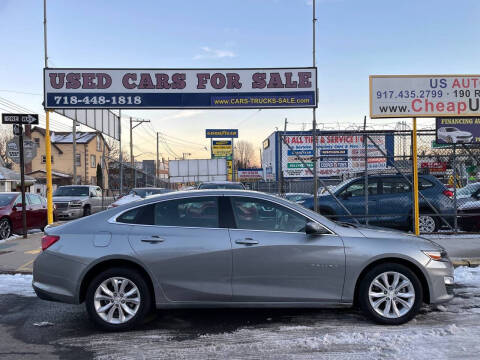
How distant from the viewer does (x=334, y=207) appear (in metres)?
11.3

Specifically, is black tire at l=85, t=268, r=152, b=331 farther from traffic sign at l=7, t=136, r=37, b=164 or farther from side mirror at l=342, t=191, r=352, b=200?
traffic sign at l=7, t=136, r=37, b=164

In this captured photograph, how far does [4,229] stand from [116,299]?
884 cm

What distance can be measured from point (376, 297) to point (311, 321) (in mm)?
806

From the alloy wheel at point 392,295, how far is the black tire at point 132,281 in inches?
98.9

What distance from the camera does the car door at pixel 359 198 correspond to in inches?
447

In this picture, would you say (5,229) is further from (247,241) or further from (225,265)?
(247,241)

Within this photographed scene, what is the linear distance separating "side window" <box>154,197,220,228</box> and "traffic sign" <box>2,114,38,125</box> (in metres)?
7.68

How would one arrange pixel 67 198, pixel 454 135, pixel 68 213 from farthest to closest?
pixel 67 198
pixel 68 213
pixel 454 135

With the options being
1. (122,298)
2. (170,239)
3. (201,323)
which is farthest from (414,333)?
(122,298)

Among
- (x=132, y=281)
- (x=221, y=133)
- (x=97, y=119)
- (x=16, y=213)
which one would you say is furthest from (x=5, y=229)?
(x=221, y=133)

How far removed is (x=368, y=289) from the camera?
484cm

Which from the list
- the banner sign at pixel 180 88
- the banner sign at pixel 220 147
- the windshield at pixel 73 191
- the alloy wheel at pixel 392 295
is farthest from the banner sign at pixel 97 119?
the banner sign at pixel 220 147

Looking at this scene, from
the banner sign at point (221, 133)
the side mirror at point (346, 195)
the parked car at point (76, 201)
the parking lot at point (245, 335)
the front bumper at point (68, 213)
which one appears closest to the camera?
the parking lot at point (245, 335)

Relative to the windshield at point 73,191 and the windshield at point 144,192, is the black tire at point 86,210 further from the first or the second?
the windshield at point 144,192
